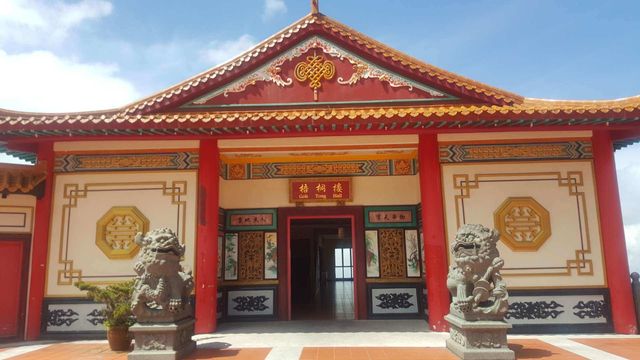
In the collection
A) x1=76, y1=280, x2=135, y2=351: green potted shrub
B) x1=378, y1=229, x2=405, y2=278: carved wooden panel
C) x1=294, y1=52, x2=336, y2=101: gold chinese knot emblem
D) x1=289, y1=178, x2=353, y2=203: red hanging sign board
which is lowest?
x1=76, y1=280, x2=135, y2=351: green potted shrub

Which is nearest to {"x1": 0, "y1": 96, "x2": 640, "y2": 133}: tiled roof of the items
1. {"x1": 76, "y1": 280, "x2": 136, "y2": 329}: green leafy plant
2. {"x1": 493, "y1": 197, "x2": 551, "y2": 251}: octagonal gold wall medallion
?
{"x1": 493, "y1": 197, "x2": 551, "y2": 251}: octagonal gold wall medallion

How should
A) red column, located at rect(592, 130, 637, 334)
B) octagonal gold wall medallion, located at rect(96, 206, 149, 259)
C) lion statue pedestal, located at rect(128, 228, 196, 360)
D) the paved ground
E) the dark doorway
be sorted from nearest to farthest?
lion statue pedestal, located at rect(128, 228, 196, 360), the paved ground, red column, located at rect(592, 130, 637, 334), octagonal gold wall medallion, located at rect(96, 206, 149, 259), the dark doorway

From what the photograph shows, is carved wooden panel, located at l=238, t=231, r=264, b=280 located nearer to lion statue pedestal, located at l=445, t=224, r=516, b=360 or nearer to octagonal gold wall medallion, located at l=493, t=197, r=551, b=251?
lion statue pedestal, located at l=445, t=224, r=516, b=360

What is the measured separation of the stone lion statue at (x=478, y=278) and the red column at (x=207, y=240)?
3.82 meters

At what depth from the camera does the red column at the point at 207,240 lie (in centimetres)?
712

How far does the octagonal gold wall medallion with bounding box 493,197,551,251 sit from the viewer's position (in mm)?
7035

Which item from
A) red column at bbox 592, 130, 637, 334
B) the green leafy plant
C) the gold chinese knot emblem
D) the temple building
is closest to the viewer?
the green leafy plant

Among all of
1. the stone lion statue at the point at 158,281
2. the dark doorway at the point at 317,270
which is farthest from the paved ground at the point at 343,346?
the dark doorway at the point at 317,270

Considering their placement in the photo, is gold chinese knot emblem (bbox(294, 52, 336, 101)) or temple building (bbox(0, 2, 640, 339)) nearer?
temple building (bbox(0, 2, 640, 339))

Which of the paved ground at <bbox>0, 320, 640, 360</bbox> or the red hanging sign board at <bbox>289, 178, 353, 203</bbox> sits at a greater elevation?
the red hanging sign board at <bbox>289, 178, 353, 203</bbox>

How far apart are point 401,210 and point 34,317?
660 centimetres

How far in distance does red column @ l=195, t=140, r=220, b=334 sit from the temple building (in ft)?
0.08

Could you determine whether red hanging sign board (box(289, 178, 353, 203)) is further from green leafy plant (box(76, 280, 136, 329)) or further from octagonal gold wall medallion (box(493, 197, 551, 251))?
green leafy plant (box(76, 280, 136, 329))

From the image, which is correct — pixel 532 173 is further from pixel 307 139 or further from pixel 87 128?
pixel 87 128
